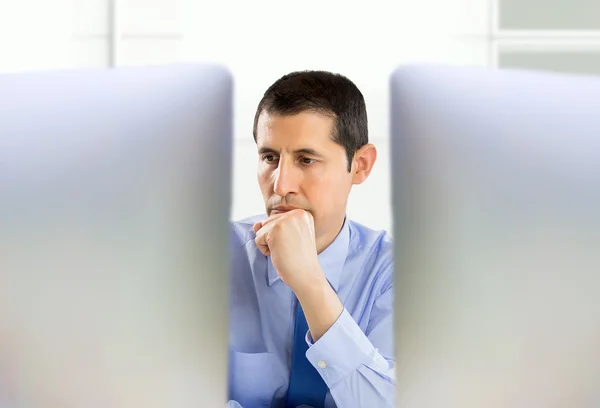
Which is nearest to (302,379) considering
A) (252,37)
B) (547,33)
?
(252,37)

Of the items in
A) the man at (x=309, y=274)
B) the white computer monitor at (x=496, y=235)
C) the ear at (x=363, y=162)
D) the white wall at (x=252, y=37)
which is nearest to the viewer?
the white computer monitor at (x=496, y=235)

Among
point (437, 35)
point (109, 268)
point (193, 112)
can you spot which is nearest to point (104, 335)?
point (109, 268)

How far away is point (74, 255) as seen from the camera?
21.0 inches

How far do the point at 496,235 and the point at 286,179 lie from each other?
0.71 feet

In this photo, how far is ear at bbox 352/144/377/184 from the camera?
73 centimetres

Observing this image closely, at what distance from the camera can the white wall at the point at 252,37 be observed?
100 cm

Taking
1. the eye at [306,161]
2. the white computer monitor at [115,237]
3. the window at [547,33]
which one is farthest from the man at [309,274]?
the window at [547,33]

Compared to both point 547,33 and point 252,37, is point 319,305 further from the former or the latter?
point 547,33

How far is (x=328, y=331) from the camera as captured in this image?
63cm

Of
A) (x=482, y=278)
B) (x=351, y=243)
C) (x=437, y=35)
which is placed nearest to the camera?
(x=482, y=278)

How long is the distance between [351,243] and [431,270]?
9.4 inches

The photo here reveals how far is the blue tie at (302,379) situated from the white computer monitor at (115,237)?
0.14 meters

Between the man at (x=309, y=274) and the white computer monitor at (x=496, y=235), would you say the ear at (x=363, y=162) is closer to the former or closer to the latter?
the man at (x=309, y=274)

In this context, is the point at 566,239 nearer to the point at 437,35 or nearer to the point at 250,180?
the point at 250,180
